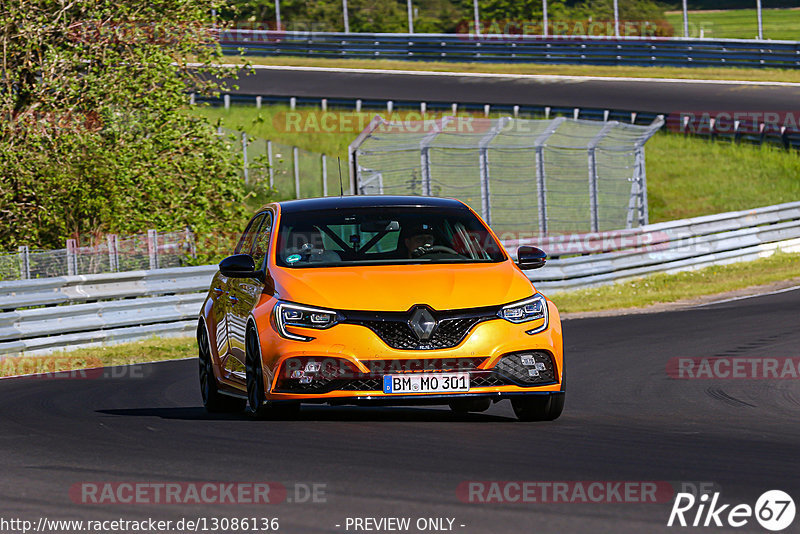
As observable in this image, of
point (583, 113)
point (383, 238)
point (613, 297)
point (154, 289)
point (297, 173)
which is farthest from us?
point (583, 113)

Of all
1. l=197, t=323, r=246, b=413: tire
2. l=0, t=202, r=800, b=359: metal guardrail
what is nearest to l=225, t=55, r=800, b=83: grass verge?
l=0, t=202, r=800, b=359: metal guardrail

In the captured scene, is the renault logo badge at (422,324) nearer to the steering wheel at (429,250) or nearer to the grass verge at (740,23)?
the steering wheel at (429,250)

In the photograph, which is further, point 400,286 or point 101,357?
point 101,357

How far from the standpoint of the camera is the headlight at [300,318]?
927 centimetres

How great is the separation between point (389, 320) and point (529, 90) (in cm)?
3665

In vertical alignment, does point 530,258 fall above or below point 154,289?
above

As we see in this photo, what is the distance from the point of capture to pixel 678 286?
25656 millimetres

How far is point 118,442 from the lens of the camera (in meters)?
8.99

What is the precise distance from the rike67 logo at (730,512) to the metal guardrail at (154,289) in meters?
12.8

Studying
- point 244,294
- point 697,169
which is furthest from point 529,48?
point 244,294

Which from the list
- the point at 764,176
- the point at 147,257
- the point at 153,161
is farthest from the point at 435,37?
the point at 147,257

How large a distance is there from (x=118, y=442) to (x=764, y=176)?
29753 mm

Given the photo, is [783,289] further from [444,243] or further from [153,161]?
[444,243]

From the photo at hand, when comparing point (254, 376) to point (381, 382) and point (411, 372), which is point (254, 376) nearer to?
point (381, 382)
